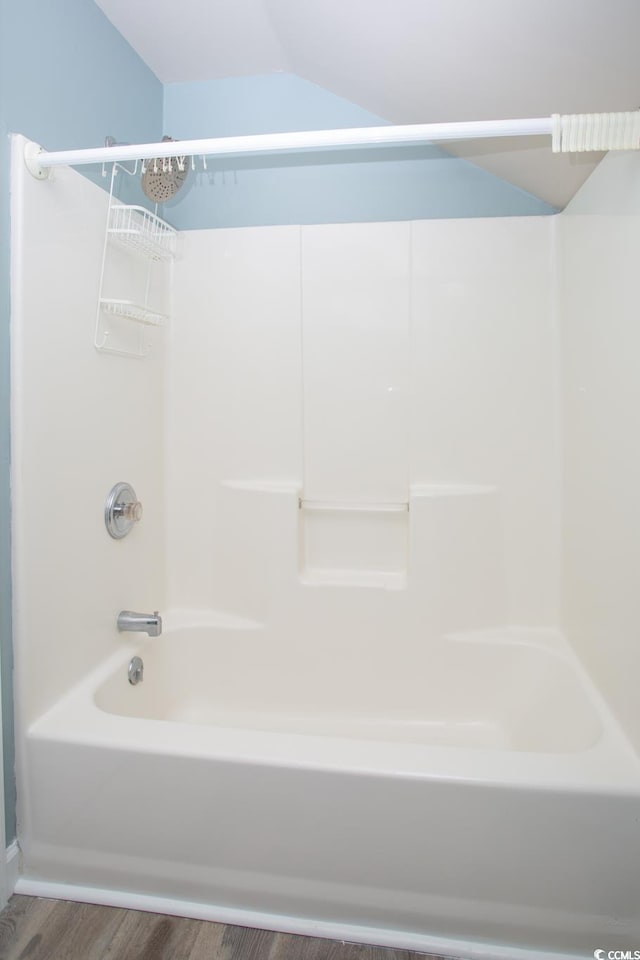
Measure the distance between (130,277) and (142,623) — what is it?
111 cm

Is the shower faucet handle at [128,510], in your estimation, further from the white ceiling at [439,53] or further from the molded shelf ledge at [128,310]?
the white ceiling at [439,53]

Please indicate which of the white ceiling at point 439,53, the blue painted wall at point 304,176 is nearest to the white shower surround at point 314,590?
the blue painted wall at point 304,176

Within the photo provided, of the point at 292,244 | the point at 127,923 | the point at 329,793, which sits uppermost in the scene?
the point at 292,244

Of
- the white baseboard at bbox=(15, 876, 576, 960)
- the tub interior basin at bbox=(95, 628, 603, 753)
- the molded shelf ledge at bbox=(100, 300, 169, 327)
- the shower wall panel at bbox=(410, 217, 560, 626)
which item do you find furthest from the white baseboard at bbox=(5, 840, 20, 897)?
the shower wall panel at bbox=(410, 217, 560, 626)

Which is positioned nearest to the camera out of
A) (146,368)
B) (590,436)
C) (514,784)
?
(514,784)

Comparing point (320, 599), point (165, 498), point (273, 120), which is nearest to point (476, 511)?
point (320, 599)

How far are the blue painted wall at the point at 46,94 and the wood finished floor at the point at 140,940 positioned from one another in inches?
8.4

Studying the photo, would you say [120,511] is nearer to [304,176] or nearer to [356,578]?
[356,578]

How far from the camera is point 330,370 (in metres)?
2.01

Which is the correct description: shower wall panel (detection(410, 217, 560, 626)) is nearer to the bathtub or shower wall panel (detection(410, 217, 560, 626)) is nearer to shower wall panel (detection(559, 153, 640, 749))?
shower wall panel (detection(559, 153, 640, 749))

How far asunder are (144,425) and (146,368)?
0.20 metres

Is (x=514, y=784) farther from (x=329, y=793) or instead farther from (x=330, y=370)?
(x=330, y=370)

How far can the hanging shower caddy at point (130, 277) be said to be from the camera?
161 centimetres

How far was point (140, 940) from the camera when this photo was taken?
1.24 m
